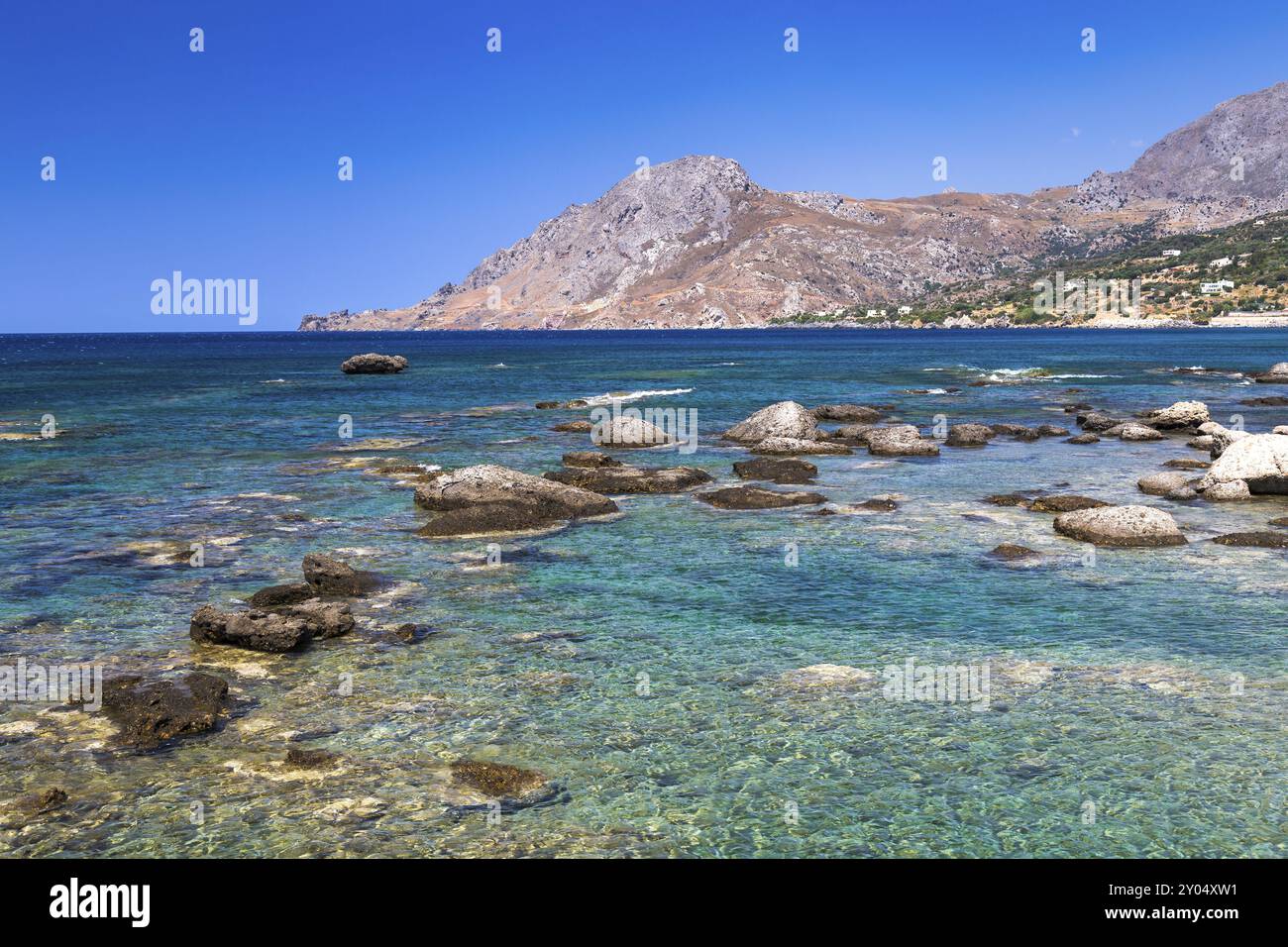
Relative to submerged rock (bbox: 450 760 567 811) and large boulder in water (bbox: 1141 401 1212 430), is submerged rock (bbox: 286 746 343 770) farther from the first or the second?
large boulder in water (bbox: 1141 401 1212 430)

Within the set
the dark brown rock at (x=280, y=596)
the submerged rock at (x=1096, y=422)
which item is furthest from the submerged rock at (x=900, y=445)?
the dark brown rock at (x=280, y=596)

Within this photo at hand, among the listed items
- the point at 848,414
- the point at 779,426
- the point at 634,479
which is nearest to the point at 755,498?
the point at 634,479

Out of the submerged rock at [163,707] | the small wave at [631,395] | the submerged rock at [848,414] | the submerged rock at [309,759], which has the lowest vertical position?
the submerged rock at [309,759]

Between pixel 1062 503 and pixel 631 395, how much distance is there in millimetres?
52236

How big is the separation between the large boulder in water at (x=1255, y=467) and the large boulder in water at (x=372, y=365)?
9486 centimetres

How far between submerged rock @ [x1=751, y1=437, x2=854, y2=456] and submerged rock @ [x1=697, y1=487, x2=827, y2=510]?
397 inches

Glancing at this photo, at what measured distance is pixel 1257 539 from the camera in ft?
77.8

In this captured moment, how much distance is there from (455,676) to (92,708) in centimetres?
511

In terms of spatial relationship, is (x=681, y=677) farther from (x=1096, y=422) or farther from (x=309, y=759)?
(x=1096, y=422)

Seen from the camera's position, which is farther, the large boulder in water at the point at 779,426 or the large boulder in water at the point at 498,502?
the large boulder in water at the point at 779,426

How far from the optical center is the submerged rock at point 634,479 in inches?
1270

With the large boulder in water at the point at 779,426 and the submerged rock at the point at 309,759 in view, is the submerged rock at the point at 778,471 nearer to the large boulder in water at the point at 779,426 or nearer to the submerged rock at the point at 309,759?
the large boulder in water at the point at 779,426

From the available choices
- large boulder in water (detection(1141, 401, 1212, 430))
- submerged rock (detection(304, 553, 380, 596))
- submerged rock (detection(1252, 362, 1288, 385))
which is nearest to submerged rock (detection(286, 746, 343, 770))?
submerged rock (detection(304, 553, 380, 596))
